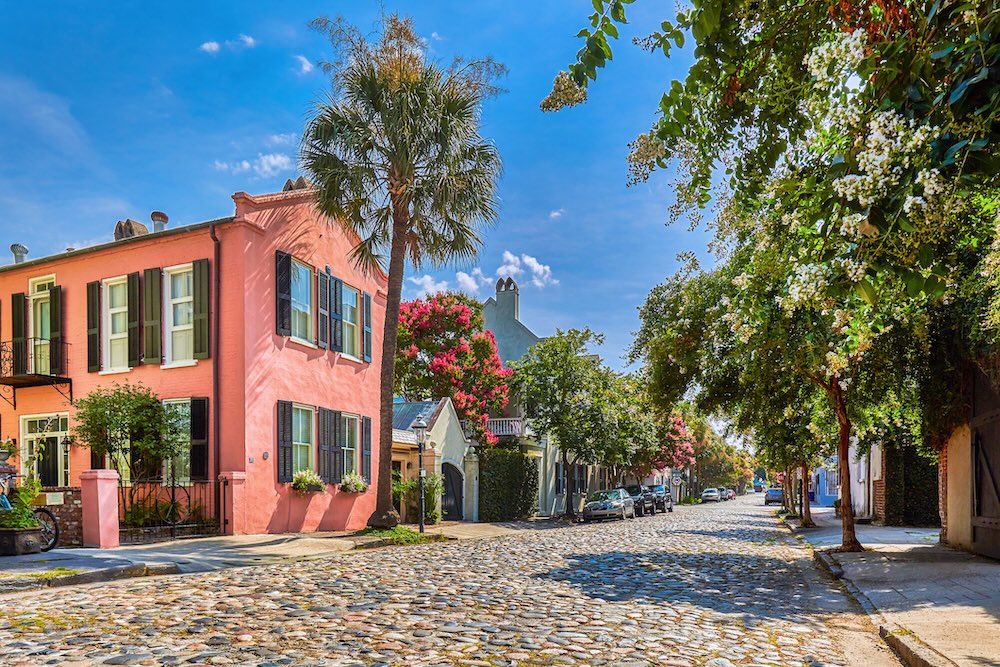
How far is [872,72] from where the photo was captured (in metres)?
3.86

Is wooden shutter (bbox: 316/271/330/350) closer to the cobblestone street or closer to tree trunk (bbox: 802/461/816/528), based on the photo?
the cobblestone street

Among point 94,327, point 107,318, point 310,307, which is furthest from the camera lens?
point 310,307

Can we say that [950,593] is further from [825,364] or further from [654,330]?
[654,330]

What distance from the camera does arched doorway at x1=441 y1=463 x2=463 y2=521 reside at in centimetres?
3145

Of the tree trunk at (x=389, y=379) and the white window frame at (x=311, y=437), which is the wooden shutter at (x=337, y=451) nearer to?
the white window frame at (x=311, y=437)

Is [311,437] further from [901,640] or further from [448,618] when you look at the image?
[901,640]

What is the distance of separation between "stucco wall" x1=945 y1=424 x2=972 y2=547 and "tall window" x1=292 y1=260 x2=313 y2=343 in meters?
14.7

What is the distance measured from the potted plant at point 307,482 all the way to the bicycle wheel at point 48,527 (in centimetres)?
641

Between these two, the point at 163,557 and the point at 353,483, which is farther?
the point at 353,483

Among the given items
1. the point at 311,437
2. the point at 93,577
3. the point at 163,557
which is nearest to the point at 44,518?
the point at 163,557

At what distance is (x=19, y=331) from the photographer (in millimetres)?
21641

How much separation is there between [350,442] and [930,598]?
1664cm

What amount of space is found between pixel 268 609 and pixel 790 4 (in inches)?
276

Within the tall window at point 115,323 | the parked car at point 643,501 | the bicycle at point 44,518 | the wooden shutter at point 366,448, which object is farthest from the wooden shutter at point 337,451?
the parked car at point 643,501
